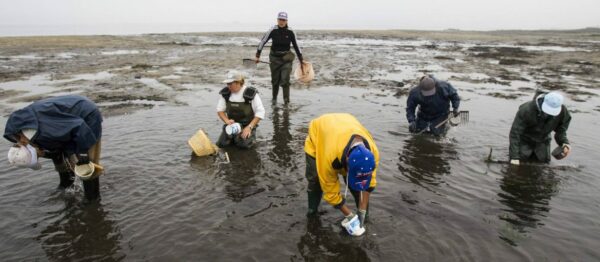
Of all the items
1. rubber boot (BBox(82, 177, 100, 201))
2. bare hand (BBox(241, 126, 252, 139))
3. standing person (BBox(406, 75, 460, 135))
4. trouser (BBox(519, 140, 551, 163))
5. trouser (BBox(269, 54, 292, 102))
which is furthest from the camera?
trouser (BBox(269, 54, 292, 102))

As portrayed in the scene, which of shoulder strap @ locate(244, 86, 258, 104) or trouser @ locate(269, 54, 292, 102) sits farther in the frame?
trouser @ locate(269, 54, 292, 102)

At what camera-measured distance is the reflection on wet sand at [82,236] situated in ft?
12.6

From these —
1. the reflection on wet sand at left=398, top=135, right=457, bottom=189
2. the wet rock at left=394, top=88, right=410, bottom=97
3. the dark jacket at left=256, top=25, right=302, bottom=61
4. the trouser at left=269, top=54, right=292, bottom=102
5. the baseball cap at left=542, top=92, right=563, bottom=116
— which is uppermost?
the dark jacket at left=256, top=25, right=302, bottom=61

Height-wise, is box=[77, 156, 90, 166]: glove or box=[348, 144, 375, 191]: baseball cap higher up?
box=[348, 144, 375, 191]: baseball cap

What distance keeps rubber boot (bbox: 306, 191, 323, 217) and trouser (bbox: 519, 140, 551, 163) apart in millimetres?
3659

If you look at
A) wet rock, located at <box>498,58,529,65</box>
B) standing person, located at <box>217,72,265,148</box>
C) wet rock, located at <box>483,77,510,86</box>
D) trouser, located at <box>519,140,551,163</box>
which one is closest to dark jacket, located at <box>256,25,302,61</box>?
standing person, located at <box>217,72,265,148</box>

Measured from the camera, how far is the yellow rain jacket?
341 cm

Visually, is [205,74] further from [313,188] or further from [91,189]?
[313,188]

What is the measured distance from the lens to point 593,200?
16.8 feet

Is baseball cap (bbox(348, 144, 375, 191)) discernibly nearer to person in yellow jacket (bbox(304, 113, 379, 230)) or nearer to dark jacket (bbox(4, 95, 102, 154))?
person in yellow jacket (bbox(304, 113, 379, 230))

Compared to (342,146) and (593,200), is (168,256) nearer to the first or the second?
(342,146)

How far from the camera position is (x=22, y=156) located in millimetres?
4031

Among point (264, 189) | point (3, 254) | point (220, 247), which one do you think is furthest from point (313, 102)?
point (3, 254)

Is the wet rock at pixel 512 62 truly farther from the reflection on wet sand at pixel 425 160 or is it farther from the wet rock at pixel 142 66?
the wet rock at pixel 142 66
